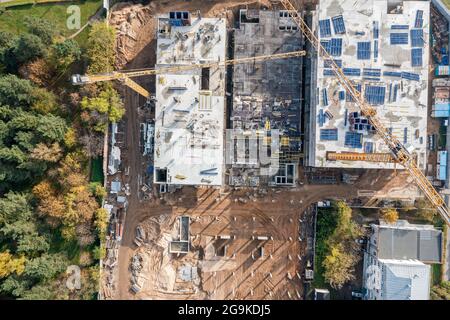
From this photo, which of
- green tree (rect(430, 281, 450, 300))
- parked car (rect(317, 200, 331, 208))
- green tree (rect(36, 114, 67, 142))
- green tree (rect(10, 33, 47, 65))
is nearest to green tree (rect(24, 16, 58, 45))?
green tree (rect(10, 33, 47, 65))

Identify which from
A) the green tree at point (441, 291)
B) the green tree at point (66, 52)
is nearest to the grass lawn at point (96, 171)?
the green tree at point (66, 52)

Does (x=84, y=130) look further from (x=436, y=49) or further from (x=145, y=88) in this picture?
(x=436, y=49)

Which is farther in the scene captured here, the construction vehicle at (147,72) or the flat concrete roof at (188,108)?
the flat concrete roof at (188,108)

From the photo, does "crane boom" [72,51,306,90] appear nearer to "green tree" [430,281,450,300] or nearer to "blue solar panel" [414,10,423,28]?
"blue solar panel" [414,10,423,28]

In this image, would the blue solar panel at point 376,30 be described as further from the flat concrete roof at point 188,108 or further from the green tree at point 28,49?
the green tree at point 28,49

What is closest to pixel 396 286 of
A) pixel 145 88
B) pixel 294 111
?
pixel 294 111

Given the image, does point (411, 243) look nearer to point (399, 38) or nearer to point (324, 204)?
point (324, 204)
